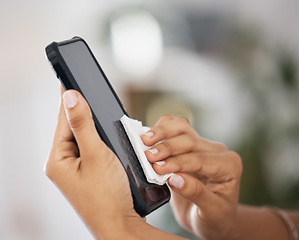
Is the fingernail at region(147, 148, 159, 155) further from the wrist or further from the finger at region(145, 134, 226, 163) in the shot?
the wrist

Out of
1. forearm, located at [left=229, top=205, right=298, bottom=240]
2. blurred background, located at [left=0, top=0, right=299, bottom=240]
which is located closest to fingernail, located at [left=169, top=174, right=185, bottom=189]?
forearm, located at [left=229, top=205, right=298, bottom=240]

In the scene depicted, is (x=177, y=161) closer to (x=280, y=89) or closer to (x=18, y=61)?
(x=280, y=89)

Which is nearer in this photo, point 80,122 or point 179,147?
point 80,122

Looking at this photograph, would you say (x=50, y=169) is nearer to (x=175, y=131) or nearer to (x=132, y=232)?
(x=132, y=232)

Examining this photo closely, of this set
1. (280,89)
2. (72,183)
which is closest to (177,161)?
(72,183)

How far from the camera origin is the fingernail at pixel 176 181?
581 mm

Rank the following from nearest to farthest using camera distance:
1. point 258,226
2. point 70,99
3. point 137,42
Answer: point 70,99
point 258,226
point 137,42

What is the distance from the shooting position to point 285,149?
6.09ft

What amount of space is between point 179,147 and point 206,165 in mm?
60

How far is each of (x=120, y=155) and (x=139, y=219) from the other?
0.09 meters

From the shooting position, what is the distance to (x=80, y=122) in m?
0.46

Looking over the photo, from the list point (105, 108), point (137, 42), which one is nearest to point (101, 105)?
Result: point (105, 108)

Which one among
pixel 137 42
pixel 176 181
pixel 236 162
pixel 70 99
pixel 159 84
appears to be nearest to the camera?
pixel 70 99

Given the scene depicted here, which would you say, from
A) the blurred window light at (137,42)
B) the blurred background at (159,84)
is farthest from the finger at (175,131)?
the blurred window light at (137,42)
